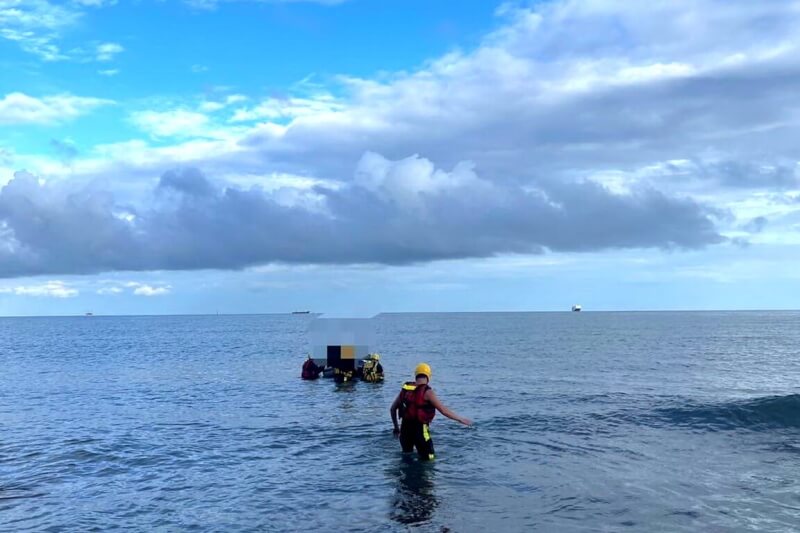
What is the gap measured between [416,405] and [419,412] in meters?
0.25

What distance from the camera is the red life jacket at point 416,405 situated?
720 inches

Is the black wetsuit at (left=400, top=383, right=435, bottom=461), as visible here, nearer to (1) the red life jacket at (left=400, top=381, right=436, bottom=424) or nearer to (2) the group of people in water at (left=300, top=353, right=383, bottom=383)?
(1) the red life jacket at (left=400, top=381, right=436, bottom=424)

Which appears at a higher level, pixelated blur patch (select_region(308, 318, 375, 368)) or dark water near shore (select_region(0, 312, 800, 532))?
pixelated blur patch (select_region(308, 318, 375, 368))

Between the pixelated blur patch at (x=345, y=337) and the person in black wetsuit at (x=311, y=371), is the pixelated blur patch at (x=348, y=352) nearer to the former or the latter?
the pixelated blur patch at (x=345, y=337)

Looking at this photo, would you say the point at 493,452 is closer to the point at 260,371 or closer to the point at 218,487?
the point at 218,487

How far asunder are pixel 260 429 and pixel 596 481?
44.4 ft

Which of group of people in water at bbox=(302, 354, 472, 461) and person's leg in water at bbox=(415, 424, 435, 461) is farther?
person's leg in water at bbox=(415, 424, 435, 461)

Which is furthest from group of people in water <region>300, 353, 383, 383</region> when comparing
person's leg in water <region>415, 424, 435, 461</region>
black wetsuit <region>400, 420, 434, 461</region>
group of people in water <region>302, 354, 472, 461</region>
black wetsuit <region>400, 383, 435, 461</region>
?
person's leg in water <region>415, 424, 435, 461</region>

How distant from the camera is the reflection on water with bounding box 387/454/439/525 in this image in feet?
47.4

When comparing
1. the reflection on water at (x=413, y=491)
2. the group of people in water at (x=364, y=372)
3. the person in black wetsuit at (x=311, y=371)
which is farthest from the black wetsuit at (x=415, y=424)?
the person in black wetsuit at (x=311, y=371)

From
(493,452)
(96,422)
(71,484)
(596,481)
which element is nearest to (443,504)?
(596,481)

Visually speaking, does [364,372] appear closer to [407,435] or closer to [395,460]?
[395,460]

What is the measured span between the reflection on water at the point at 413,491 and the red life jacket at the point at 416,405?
1.35m

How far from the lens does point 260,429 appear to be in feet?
83.6
